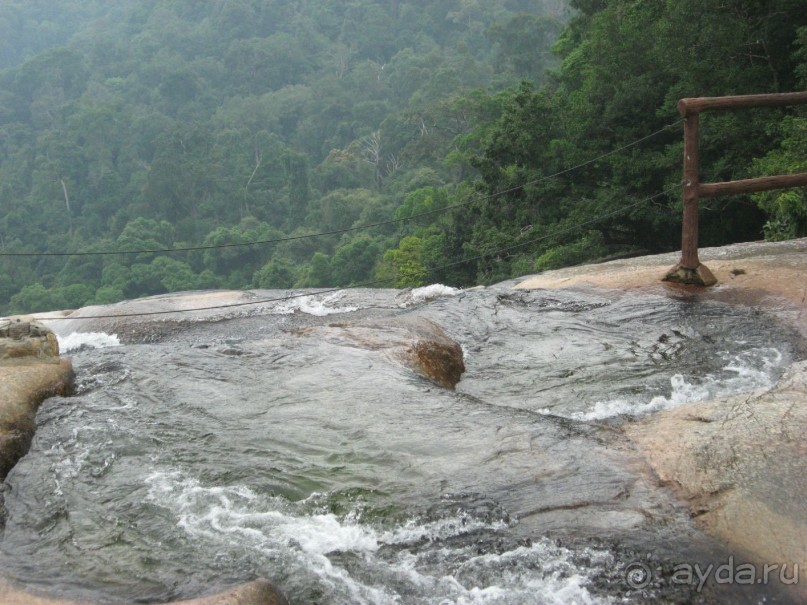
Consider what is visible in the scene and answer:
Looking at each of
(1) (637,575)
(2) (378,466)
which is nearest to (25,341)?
→ (2) (378,466)

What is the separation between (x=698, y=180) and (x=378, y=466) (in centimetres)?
524

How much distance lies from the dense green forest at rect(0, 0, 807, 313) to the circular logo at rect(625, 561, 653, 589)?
6017 mm

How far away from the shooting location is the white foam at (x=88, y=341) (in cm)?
1023

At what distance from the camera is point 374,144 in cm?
5184

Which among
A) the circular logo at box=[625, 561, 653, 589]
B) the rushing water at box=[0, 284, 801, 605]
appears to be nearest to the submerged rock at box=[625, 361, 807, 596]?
the rushing water at box=[0, 284, 801, 605]

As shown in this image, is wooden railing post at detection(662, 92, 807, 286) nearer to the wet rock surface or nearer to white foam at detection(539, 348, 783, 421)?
white foam at detection(539, 348, 783, 421)

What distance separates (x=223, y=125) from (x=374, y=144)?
14003 mm

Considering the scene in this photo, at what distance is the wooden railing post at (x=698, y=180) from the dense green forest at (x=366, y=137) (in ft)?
1.49

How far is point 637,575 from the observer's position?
154 inches

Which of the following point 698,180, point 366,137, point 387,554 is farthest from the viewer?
point 366,137

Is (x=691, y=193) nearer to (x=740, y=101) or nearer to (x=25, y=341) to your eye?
(x=740, y=101)

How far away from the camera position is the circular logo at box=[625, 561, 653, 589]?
12.7 ft

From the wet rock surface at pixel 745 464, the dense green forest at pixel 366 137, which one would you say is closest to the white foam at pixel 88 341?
the dense green forest at pixel 366 137

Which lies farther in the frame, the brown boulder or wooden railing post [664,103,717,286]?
wooden railing post [664,103,717,286]
